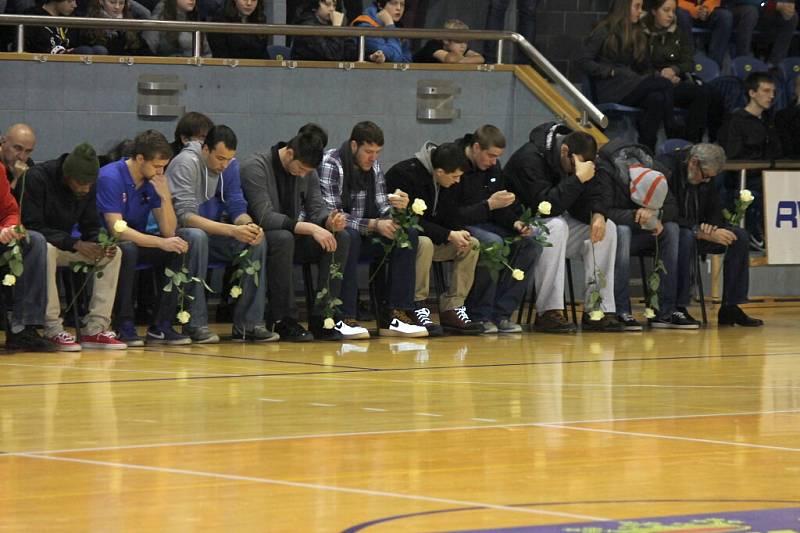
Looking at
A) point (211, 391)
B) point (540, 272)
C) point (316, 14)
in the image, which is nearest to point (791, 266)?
point (540, 272)

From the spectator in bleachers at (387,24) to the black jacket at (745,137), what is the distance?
273cm

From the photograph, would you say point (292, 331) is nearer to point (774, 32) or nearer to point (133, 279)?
point (133, 279)

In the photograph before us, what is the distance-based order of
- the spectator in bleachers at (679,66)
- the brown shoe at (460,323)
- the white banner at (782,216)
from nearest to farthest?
1. the brown shoe at (460,323)
2. the white banner at (782,216)
3. the spectator in bleachers at (679,66)

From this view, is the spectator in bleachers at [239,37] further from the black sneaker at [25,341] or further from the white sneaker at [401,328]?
the black sneaker at [25,341]

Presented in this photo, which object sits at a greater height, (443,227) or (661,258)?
(443,227)

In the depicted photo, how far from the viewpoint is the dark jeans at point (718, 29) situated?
46.9ft

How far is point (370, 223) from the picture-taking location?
9375 mm

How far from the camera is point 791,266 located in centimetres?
1278

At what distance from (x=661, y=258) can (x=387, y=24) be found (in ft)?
10.4

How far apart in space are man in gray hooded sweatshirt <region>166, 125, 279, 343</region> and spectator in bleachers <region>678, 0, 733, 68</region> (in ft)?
21.2

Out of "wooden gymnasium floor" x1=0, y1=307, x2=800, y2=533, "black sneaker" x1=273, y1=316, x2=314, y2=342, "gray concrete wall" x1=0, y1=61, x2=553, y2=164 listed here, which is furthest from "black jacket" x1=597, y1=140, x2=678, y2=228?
"black sneaker" x1=273, y1=316, x2=314, y2=342

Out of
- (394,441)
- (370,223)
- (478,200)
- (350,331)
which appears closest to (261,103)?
(478,200)

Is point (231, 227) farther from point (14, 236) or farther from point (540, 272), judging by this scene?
point (540, 272)

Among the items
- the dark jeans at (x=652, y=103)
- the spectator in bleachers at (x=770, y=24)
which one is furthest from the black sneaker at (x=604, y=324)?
the spectator in bleachers at (x=770, y=24)
